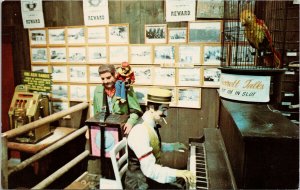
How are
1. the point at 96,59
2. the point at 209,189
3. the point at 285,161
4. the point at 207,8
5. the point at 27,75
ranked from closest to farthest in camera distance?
the point at 285,161, the point at 209,189, the point at 207,8, the point at 27,75, the point at 96,59

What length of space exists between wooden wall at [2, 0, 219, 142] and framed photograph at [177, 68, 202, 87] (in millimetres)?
216

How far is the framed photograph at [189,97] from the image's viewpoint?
429 centimetres

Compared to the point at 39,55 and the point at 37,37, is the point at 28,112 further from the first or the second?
the point at 37,37

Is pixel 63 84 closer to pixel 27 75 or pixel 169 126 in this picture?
pixel 27 75

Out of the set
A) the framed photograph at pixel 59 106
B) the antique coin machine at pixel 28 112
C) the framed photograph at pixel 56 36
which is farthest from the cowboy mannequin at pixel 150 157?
the framed photograph at pixel 56 36

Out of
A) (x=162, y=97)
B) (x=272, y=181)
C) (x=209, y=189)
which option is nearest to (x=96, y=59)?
(x=162, y=97)

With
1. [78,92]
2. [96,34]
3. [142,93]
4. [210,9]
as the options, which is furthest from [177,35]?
[78,92]

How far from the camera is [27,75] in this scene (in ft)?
14.2

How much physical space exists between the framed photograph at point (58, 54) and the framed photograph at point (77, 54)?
0.41 feet

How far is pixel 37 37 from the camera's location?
15.9ft

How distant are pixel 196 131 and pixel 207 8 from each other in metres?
1.99

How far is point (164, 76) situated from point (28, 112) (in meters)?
2.33

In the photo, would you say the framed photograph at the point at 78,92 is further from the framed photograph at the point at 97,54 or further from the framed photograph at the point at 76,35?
the framed photograph at the point at 76,35

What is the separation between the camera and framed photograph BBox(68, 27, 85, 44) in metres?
4.61
